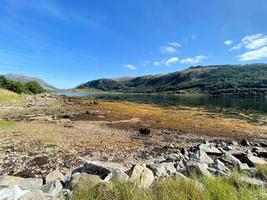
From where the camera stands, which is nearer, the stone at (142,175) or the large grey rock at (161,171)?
the stone at (142,175)

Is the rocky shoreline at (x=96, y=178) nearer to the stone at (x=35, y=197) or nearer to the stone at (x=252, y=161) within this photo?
the stone at (x=35, y=197)

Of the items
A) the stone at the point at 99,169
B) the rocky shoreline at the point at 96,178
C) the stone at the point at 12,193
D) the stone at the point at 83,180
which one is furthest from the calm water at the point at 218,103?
the stone at the point at 12,193

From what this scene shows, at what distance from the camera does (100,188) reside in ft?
22.7

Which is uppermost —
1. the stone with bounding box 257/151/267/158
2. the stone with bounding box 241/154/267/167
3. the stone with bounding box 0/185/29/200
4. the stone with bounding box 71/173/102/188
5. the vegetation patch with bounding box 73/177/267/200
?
the vegetation patch with bounding box 73/177/267/200

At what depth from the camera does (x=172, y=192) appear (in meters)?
6.33

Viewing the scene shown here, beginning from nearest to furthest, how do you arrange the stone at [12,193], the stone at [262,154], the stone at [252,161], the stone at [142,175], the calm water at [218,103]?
the stone at [12,193] → the stone at [142,175] → the stone at [252,161] → the stone at [262,154] → the calm water at [218,103]

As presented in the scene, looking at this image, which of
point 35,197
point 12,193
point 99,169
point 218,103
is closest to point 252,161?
point 99,169

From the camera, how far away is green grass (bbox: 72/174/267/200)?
20.0ft

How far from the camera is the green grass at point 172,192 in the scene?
6102mm

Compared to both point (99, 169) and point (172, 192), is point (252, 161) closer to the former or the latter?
point (99, 169)

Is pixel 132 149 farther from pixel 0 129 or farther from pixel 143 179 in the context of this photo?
pixel 0 129

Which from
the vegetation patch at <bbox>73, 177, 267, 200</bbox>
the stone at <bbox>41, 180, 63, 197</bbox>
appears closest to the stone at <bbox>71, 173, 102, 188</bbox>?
the stone at <bbox>41, 180, 63, 197</bbox>

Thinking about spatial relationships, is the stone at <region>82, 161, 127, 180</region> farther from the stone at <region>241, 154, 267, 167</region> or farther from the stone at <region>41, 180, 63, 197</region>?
the stone at <region>241, 154, 267, 167</region>

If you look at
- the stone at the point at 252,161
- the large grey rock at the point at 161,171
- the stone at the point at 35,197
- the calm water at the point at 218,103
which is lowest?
the calm water at the point at 218,103
